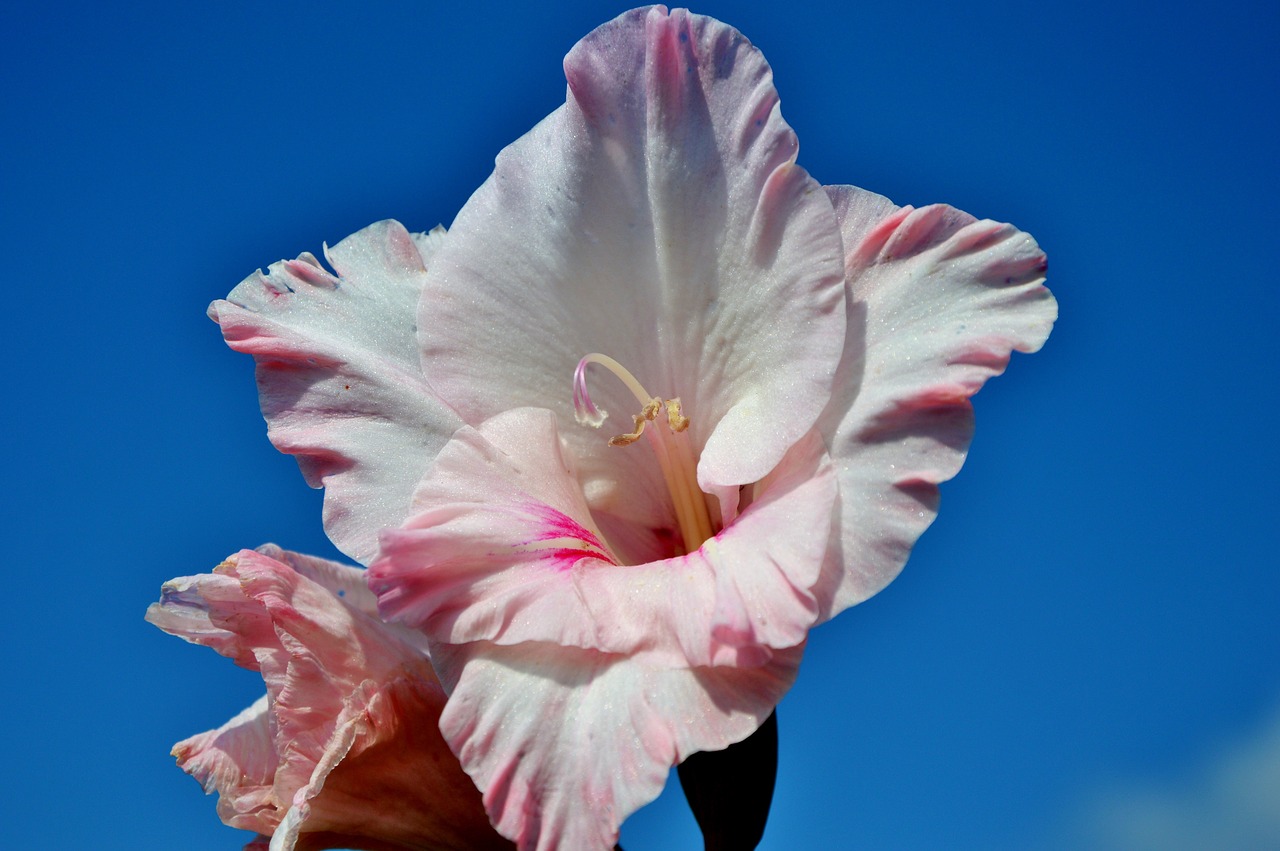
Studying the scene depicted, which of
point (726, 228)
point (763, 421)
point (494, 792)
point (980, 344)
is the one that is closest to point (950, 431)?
point (980, 344)

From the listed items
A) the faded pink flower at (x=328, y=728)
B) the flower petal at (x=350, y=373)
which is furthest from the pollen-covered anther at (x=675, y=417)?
the faded pink flower at (x=328, y=728)

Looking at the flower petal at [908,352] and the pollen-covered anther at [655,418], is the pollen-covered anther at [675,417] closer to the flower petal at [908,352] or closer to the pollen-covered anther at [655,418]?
the pollen-covered anther at [655,418]

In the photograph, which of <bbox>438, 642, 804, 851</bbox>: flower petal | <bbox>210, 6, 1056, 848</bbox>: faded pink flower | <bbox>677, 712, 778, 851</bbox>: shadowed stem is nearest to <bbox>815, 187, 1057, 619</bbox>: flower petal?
<bbox>210, 6, 1056, 848</bbox>: faded pink flower

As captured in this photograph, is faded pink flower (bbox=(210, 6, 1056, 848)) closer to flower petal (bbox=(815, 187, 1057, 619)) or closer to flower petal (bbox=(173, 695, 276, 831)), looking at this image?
flower petal (bbox=(815, 187, 1057, 619))

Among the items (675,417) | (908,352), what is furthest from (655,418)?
(908,352)

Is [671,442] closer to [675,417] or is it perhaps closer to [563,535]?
[675,417]

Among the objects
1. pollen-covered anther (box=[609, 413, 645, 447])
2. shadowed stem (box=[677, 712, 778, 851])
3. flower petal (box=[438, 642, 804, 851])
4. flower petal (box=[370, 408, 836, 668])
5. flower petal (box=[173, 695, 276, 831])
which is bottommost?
shadowed stem (box=[677, 712, 778, 851])
